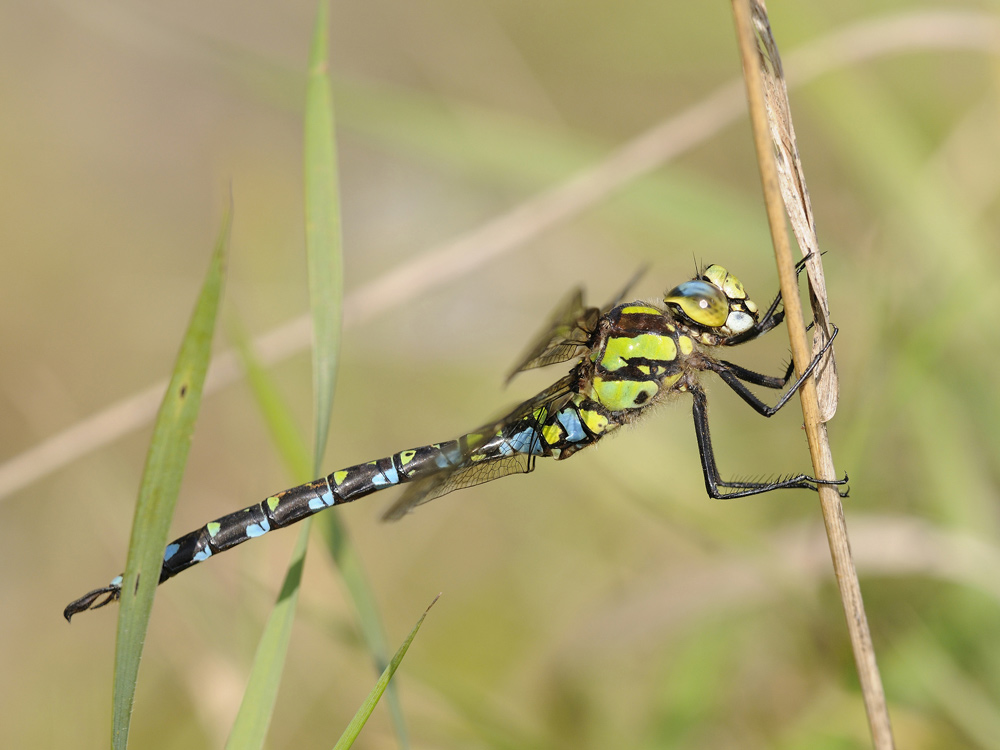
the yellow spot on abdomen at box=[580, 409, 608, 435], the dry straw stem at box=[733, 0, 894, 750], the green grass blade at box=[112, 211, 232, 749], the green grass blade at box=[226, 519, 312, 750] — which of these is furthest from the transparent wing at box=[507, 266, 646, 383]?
the green grass blade at box=[112, 211, 232, 749]

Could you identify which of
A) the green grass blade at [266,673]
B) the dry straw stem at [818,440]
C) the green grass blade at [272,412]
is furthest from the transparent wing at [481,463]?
the dry straw stem at [818,440]

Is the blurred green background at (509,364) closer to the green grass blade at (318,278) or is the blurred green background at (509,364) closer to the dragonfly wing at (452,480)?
the dragonfly wing at (452,480)

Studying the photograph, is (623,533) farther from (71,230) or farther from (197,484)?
(71,230)

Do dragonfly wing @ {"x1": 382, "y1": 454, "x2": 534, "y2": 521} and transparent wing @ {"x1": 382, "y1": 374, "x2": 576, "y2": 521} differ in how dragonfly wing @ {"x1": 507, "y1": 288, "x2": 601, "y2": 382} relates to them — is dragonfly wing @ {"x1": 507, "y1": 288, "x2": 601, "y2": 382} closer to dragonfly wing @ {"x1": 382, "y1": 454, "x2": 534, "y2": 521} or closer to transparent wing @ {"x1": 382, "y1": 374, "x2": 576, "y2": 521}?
transparent wing @ {"x1": 382, "y1": 374, "x2": 576, "y2": 521}

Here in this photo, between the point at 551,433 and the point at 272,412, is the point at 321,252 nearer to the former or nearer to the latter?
the point at 272,412

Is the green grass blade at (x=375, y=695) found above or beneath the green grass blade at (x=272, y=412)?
beneath

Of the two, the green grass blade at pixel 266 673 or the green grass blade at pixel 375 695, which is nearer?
the green grass blade at pixel 375 695

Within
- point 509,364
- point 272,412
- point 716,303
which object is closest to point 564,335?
point 716,303

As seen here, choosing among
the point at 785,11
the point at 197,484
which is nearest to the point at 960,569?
the point at 785,11
